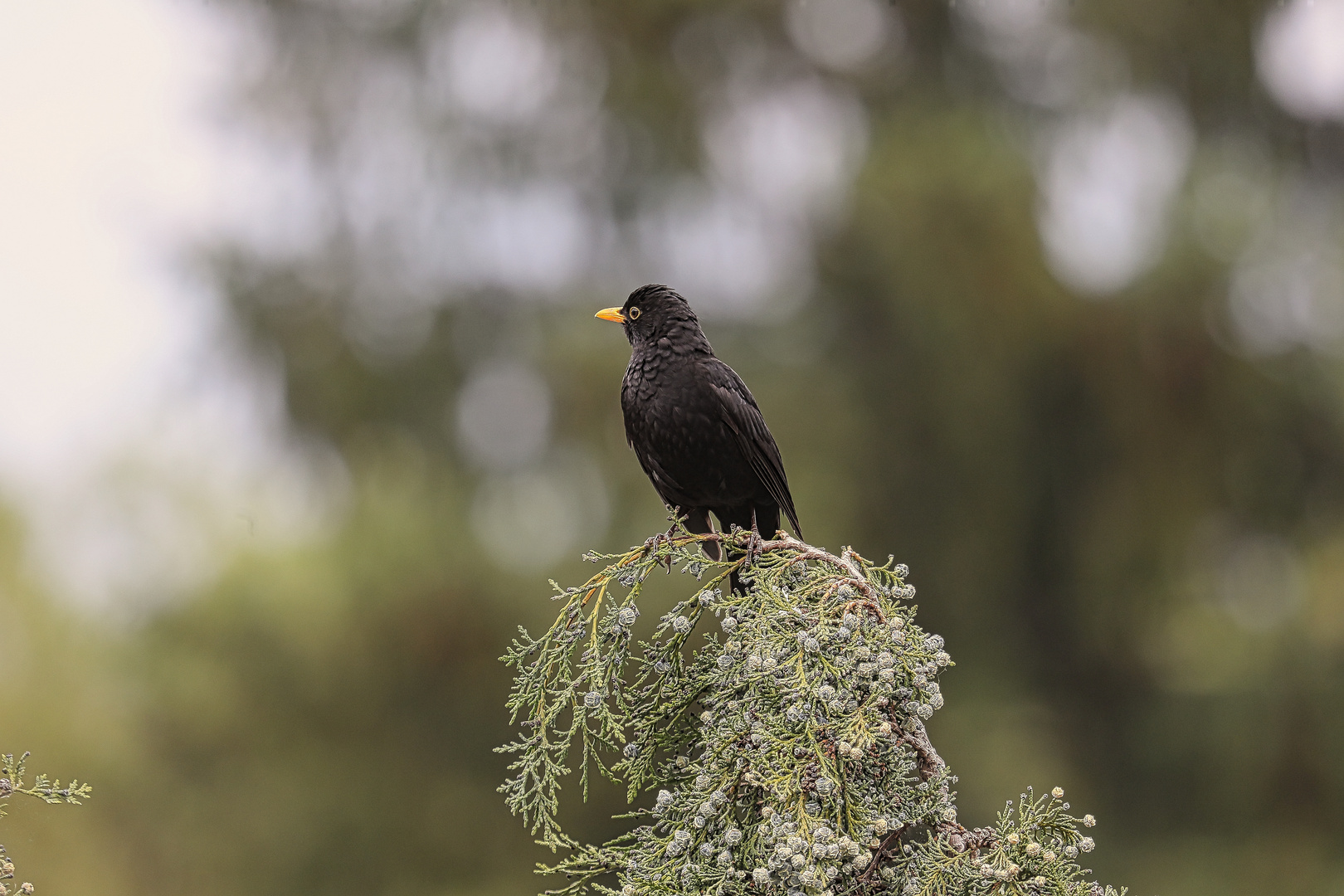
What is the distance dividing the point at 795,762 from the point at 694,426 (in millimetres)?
1515

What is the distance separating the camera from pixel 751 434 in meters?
2.93

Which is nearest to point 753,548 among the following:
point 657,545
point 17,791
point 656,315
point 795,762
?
point 657,545

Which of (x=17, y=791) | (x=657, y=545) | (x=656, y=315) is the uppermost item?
(x=656, y=315)

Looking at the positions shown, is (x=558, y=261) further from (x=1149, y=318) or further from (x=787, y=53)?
(x=1149, y=318)

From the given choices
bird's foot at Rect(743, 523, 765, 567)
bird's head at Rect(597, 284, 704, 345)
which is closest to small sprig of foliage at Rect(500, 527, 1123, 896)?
bird's foot at Rect(743, 523, 765, 567)

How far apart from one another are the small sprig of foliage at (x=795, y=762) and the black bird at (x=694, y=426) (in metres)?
1.06

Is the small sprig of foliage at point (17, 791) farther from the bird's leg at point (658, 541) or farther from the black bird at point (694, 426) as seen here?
the black bird at point (694, 426)

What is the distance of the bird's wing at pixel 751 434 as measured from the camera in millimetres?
2914

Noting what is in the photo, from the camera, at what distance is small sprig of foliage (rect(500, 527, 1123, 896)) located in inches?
57.2

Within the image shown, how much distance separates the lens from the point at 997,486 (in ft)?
22.8

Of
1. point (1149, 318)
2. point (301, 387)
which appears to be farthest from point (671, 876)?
point (1149, 318)

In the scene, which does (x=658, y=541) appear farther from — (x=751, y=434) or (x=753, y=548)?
(x=751, y=434)

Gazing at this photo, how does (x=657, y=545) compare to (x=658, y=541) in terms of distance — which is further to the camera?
(x=658, y=541)

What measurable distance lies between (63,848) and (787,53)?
21.7 feet
